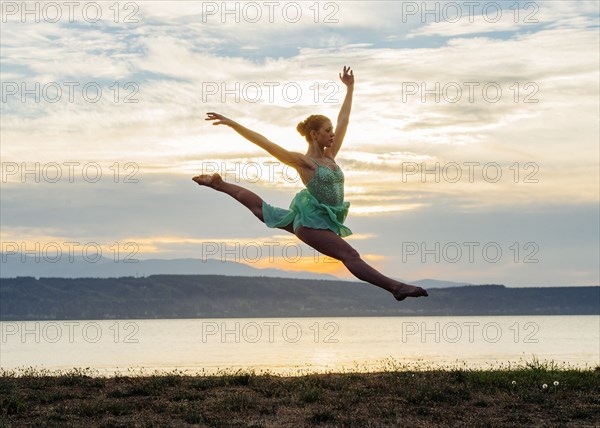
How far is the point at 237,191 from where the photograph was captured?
1211 cm

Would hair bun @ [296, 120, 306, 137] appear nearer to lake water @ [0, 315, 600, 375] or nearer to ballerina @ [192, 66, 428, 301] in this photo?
ballerina @ [192, 66, 428, 301]

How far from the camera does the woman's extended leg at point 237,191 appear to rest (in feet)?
39.2

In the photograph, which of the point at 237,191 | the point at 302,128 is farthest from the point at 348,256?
the point at 237,191

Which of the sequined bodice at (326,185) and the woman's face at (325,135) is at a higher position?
the woman's face at (325,135)

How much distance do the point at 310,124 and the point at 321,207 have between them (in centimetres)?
104

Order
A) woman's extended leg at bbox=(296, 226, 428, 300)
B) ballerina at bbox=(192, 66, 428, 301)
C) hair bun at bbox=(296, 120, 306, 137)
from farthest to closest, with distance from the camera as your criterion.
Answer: hair bun at bbox=(296, 120, 306, 137)
ballerina at bbox=(192, 66, 428, 301)
woman's extended leg at bbox=(296, 226, 428, 300)

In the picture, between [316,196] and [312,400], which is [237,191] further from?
[312,400]

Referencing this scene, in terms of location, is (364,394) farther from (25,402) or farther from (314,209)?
(314,209)

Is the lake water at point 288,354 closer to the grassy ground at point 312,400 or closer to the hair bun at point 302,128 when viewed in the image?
the grassy ground at point 312,400

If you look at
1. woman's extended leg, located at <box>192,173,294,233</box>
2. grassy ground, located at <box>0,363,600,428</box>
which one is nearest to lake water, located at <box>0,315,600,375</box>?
grassy ground, located at <box>0,363,600,428</box>

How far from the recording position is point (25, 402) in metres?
17.9

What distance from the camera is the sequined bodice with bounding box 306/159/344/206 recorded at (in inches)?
454

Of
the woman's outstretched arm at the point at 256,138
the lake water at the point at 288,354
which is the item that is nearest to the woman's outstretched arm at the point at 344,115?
the woman's outstretched arm at the point at 256,138

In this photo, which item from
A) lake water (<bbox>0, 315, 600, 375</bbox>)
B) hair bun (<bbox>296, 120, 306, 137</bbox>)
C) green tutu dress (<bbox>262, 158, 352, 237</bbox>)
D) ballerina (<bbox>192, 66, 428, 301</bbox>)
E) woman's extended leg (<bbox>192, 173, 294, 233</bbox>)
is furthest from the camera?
lake water (<bbox>0, 315, 600, 375</bbox>)
